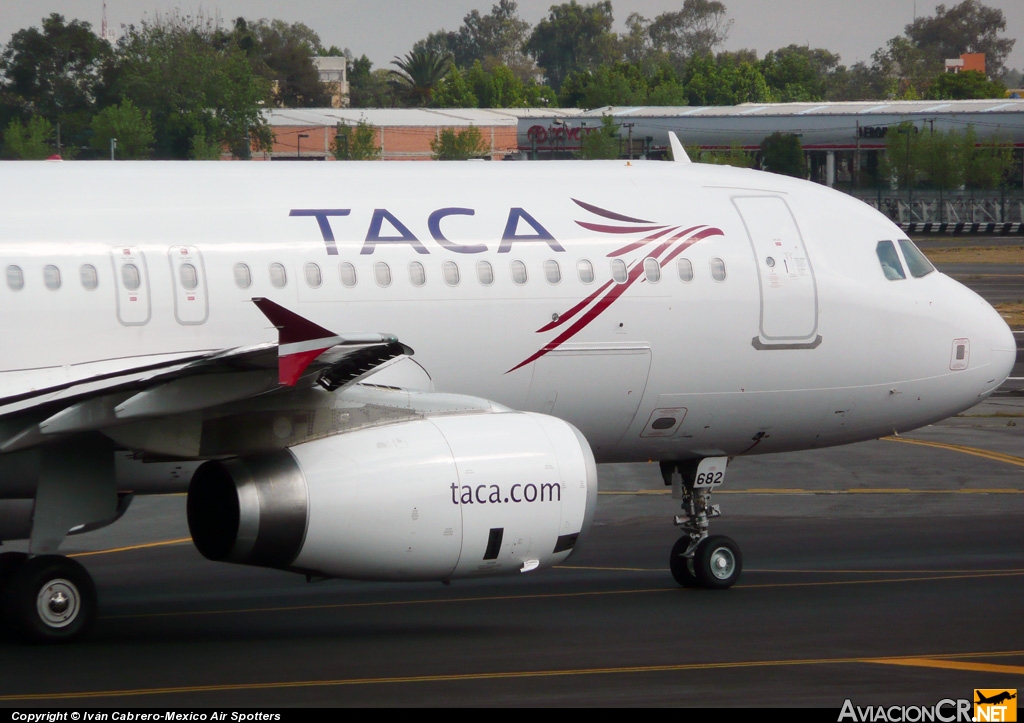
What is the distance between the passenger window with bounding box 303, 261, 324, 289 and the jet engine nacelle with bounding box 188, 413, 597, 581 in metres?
1.86

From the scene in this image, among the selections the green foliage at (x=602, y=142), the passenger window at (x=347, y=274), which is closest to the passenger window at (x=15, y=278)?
the passenger window at (x=347, y=274)

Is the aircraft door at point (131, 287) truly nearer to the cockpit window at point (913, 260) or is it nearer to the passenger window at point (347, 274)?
the passenger window at point (347, 274)

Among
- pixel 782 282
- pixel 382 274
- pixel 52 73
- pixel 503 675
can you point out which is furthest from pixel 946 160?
pixel 503 675

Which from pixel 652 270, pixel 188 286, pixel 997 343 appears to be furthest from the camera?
pixel 997 343

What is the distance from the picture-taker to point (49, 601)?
13.9 metres

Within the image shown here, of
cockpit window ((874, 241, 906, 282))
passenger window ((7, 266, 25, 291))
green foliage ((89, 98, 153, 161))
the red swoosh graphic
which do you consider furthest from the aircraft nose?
green foliage ((89, 98, 153, 161))

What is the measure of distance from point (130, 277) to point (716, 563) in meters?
7.47

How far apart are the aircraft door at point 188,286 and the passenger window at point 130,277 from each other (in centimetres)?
33

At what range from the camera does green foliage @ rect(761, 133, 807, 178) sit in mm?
108625

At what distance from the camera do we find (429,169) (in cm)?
1630

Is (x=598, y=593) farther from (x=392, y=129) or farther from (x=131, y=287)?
(x=392, y=129)

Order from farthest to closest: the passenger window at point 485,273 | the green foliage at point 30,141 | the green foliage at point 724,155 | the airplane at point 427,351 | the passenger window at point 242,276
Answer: the green foliage at point 724,155 → the green foliage at point 30,141 → the passenger window at point 485,273 → the passenger window at point 242,276 → the airplane at point 427,351

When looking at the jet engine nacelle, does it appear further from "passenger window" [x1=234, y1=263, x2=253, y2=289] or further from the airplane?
"passenger window" [x1=234, y1=263, x2=253, y2=289]

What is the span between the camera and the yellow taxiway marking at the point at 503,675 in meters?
12.2
